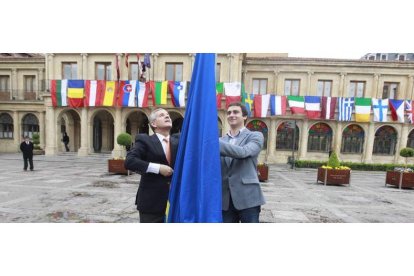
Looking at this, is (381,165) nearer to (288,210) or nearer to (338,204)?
(338,204)

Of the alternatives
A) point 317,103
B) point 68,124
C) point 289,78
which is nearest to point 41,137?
point 68,124

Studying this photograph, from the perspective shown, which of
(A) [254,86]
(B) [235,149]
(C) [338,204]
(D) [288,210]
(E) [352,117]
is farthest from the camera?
(A) [254,86]

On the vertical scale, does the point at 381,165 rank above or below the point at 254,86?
below

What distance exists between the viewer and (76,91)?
1820 cm

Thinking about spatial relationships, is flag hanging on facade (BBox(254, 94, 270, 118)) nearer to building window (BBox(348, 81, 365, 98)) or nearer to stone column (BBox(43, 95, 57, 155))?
building window (BBox(348, 81, 365, 98))

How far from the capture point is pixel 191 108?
2297 millimetres

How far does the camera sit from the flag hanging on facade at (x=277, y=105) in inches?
725

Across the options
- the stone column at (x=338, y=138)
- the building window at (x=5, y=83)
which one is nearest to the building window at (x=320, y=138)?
the stone column at (x=338, y=138)

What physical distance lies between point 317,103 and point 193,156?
1898cm

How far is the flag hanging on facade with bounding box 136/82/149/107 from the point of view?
1775cm

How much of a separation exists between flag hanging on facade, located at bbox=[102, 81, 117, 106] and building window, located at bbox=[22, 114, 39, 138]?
9.95 metres

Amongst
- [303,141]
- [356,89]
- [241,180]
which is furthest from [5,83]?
[356,89]

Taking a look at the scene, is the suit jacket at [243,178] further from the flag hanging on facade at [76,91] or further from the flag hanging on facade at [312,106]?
the flag hanging on facade at [76,91]

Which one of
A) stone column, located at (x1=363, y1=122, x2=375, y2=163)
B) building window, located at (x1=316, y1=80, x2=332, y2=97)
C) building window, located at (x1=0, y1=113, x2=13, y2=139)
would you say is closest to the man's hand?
building window, located at (x1=316, y1=80, x2=332, y2=97)
